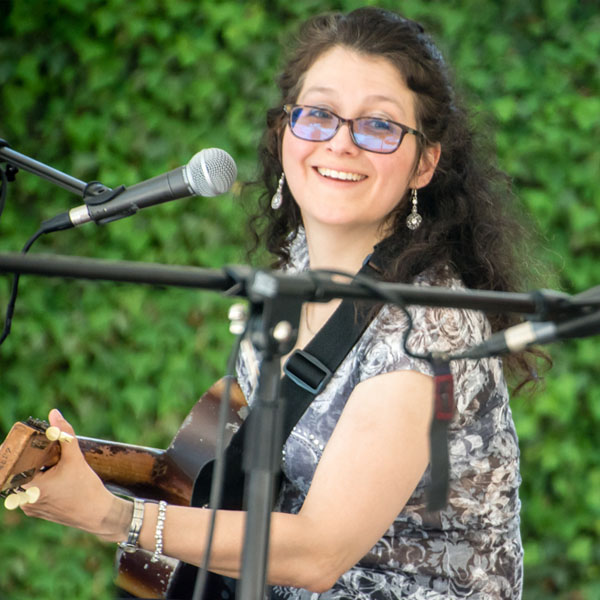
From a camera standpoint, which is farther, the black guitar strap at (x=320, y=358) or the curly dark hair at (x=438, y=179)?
the curly dark hair at (x=438, y=179)

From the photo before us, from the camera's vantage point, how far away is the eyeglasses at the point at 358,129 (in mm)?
1839

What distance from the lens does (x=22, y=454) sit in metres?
1.36

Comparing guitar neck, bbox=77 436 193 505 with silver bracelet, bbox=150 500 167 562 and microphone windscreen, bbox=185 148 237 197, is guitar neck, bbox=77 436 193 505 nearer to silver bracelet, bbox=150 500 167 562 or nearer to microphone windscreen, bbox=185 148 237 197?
silver bracelet, bbox=150 500 167 562

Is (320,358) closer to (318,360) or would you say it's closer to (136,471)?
(318,360)

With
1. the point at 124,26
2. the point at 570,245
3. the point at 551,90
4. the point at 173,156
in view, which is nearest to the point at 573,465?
the point at 570,245

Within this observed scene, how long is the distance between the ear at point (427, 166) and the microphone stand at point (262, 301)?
3.29ft

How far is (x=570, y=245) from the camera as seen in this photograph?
3104 millimetres

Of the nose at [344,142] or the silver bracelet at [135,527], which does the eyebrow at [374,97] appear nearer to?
the nose at [344,142]

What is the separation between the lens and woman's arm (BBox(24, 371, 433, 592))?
1.50m

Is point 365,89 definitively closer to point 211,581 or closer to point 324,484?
point 324,484

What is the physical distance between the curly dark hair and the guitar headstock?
766mm

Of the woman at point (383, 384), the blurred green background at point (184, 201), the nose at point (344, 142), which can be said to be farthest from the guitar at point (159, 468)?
the blurred green background at point (184, 201)

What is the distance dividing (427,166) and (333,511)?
32.7 inches

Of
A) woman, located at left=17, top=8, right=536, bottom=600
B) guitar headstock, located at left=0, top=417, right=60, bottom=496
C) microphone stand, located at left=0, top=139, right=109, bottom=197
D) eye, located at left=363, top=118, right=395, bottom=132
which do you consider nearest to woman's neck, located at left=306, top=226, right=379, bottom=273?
woman, located at left=17, top=8, right=536, bottom=600
